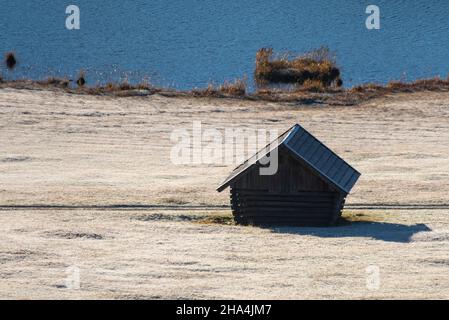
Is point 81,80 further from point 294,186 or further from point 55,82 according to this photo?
point 294,186

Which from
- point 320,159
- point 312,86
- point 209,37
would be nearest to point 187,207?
point 320,159

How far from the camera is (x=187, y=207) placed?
2917 centimetres

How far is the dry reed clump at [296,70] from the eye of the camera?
158ft

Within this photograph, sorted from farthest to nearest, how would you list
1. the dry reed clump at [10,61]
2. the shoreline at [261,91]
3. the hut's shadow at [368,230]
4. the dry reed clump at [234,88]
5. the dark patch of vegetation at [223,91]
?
the dry reed clump at [10,61], the dry reed clump at [234,88], the dark patch of vegetation at [223,91], the shoreline at [261,91], the hut's shadow at [368,230]

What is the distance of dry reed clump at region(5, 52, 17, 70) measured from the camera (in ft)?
163

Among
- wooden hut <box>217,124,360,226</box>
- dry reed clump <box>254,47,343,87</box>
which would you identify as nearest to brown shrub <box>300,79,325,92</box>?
dry reed clump <box>254,47,343,87</box>

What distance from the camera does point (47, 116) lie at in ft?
137

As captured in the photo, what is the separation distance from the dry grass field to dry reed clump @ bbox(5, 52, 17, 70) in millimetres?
5464

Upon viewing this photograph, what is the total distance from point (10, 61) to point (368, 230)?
26427 mm

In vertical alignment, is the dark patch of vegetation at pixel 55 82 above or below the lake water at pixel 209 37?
below

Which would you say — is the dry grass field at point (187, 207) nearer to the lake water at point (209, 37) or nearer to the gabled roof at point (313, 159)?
the gabled roof at point (313, 159)

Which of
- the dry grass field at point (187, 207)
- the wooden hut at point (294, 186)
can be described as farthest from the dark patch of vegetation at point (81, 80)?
the wooden hut at point (294, 186)

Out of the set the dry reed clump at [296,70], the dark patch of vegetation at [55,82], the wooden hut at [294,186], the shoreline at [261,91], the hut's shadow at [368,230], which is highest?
the dry reed clump at [296,70]

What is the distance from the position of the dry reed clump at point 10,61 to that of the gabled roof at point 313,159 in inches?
976
